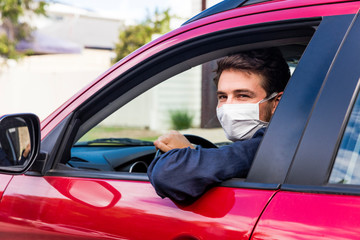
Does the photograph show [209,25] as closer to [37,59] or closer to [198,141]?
[198,141]

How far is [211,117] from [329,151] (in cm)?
183

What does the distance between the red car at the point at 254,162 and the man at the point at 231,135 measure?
0.05 metres

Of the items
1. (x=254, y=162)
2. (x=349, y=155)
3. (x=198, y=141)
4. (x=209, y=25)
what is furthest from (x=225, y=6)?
(x=198, y=141)

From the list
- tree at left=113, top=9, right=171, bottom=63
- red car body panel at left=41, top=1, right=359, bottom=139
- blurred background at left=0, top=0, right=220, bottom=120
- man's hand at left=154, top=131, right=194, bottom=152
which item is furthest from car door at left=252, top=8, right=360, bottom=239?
tree at left=113, top=9, right=171, bottom=63

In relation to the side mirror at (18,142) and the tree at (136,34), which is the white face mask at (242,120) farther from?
the tree at (136,34)

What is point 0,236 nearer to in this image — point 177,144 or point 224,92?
point 177,144

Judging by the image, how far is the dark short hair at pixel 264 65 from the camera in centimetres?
207

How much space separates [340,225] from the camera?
50.8 inches

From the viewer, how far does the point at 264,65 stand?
2107 millimetres

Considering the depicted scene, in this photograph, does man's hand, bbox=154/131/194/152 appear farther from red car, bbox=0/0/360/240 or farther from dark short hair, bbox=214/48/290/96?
dark short hair, bbox=214/48/290/96

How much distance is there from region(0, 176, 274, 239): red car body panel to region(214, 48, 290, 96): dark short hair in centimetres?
63

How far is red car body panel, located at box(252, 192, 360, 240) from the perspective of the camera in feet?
4.22

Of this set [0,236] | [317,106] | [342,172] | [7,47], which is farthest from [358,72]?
[7,47]

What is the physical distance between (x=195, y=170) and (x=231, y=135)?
487mm
